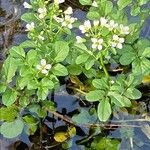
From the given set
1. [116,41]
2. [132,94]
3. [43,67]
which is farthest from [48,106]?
[116,41]

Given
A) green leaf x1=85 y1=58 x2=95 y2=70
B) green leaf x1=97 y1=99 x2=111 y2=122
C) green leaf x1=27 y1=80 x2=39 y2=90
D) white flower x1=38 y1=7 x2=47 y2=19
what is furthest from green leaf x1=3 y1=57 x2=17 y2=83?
green leaf x1=97 y1=99 x2=111 y2=122

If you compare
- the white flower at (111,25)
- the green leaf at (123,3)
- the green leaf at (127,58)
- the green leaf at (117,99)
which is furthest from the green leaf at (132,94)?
the green leaf at (123,3)

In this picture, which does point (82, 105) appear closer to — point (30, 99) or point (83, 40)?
point (30, 99)

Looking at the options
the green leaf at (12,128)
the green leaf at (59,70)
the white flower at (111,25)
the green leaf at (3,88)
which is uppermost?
the white flower at (111,25)

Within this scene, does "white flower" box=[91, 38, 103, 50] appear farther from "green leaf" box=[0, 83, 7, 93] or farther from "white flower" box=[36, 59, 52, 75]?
"green leaf" box=[0, 83, 7, 93]

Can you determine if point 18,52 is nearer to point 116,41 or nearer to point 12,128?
point 12,128

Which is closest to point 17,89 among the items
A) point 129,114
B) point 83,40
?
point 83,40

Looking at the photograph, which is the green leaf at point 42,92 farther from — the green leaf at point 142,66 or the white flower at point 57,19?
the green leaf at point 142,66
